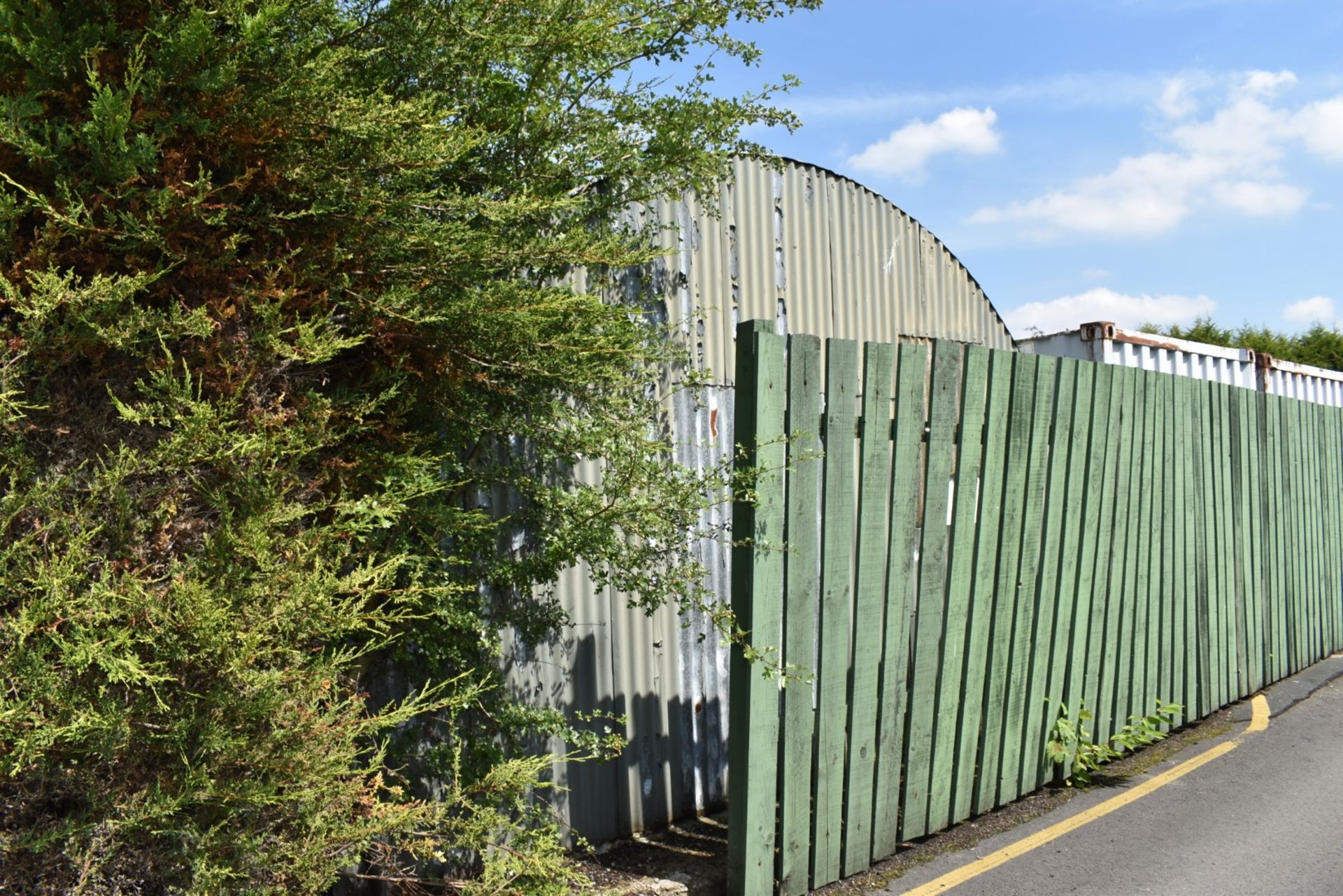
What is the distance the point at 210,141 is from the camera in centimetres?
339

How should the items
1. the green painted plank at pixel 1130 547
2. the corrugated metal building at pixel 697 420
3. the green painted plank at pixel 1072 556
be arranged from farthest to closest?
the green painted plank at pixel 1130 547 → the green painted plank at pixel 1072 556 → the corrugated metal building at pixel 697 420

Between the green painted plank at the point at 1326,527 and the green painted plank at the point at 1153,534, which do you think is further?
the green painted plank at the point at 1326,527

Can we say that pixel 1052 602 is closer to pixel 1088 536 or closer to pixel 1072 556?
pixel 1072 556

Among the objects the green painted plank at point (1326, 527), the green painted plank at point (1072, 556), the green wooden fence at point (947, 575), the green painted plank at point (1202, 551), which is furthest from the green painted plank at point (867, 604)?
the green painted plank at point (1326, 527)

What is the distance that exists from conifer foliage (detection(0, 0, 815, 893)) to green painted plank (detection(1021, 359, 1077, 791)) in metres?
2.79

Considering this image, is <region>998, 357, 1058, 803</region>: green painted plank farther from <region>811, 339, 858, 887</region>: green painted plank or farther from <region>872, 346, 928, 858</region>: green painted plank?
<region>811, 339, 858, 887</region>: green painted plank

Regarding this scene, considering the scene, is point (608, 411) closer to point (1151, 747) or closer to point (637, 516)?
point (637, 516)

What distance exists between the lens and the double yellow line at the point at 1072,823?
4.96 meters

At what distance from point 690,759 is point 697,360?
2.04 metres

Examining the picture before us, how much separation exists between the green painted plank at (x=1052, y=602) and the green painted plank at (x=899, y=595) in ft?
4.23

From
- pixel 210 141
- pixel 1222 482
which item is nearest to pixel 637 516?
pixel 210 141

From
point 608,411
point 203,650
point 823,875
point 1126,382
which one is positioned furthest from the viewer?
point 1126,382

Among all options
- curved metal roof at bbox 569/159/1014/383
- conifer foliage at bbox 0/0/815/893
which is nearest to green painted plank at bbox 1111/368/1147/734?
curved metal roof at bbox 569/159/1014/383

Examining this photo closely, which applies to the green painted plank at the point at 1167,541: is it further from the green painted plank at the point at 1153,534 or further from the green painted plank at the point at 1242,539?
the green painted plank at the point at 1242,539
